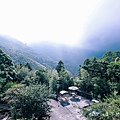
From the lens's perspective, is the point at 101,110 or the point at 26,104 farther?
the point at 26,104

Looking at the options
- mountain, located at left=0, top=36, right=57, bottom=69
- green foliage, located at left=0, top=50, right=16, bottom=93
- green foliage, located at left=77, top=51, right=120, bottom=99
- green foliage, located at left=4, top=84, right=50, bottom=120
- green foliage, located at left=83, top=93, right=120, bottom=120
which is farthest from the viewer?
mountain, located at left=0, top=36, right=57, bottom=69

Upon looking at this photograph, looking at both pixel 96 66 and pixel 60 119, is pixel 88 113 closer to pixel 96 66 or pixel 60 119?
pixel 60 119

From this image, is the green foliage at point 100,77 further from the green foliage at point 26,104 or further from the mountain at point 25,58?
the mountain at point 25,58

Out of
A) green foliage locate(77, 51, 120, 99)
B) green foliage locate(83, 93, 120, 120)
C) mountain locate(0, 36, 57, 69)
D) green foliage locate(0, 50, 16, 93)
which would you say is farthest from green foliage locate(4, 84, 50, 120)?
mountain locate(0, 36, 57, 69)

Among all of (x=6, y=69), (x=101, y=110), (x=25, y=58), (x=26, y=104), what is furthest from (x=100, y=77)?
(x=25, y=58)

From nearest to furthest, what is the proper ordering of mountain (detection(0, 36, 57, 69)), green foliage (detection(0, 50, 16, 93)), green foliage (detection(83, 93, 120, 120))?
green foliage (detection(83, 93, 120, 120)) < green foliage (detection(0, 50, 16, 93)) < mountain (detection(0, 36, 57, 69))

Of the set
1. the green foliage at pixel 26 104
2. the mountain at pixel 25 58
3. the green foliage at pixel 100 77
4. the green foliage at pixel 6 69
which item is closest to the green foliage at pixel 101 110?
the green foliage at pixel 26 104

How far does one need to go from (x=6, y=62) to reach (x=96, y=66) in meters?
15.2

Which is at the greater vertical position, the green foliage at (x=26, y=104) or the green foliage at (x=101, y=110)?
the green foliage at (x=101, y=110)

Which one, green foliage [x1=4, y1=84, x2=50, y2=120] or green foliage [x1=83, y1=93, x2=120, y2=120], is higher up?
green foliage [x1=83, y1=93, x2=120, y2=120]

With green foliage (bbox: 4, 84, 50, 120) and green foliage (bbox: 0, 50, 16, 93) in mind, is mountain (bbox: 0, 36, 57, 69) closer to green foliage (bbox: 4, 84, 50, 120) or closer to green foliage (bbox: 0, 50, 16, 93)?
green foliage (bbox: 0, 50, 16, 93)

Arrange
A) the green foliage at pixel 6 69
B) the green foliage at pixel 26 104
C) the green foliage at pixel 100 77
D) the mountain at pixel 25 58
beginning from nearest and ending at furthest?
the green foliage at pixel 26 104, the green foliage at pixel 6 69, the green foliage at pixel 100 77, the mountain at pixel 25 58

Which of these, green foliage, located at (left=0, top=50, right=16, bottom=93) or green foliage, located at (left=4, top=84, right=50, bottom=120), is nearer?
green foliage, located at (left=4, top=84, right=50, bottom=120)

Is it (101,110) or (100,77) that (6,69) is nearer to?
(100,77)
